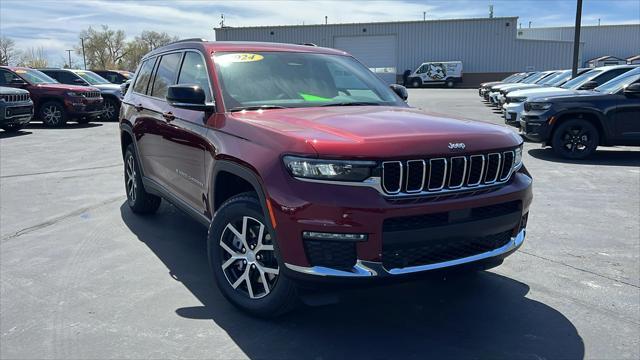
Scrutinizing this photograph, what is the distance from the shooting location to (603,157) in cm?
1017

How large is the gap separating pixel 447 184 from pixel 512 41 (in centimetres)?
5247

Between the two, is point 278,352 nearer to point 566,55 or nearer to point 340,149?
point 340,149

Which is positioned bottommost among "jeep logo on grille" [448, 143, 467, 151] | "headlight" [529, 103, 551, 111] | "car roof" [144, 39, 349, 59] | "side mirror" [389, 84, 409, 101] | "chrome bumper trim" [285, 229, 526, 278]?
"chrome bumper trim" [285, 229, 526, 278]

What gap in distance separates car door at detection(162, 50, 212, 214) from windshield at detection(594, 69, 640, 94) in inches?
323

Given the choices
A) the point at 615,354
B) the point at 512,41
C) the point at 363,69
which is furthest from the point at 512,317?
the point at 512,41

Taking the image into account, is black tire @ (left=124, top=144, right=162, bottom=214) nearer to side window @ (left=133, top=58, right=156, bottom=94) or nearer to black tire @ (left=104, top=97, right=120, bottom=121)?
side window @ (left=133, top=58, right=156, bottom=94)

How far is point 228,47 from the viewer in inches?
173

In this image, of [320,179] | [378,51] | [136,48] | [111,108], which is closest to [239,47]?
[320,179]

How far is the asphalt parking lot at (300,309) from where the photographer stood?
3117mm

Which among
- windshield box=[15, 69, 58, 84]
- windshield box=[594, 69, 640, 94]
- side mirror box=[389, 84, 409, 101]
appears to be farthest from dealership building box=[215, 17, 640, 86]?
side mirror box=[389, 84, 409, 101]

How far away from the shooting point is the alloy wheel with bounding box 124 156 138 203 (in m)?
5.95

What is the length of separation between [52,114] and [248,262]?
15.2 meters

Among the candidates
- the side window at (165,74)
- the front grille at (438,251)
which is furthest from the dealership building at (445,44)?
the front grille at (438,251)

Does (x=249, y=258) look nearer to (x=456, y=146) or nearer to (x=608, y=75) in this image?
(x=456, y=146)
